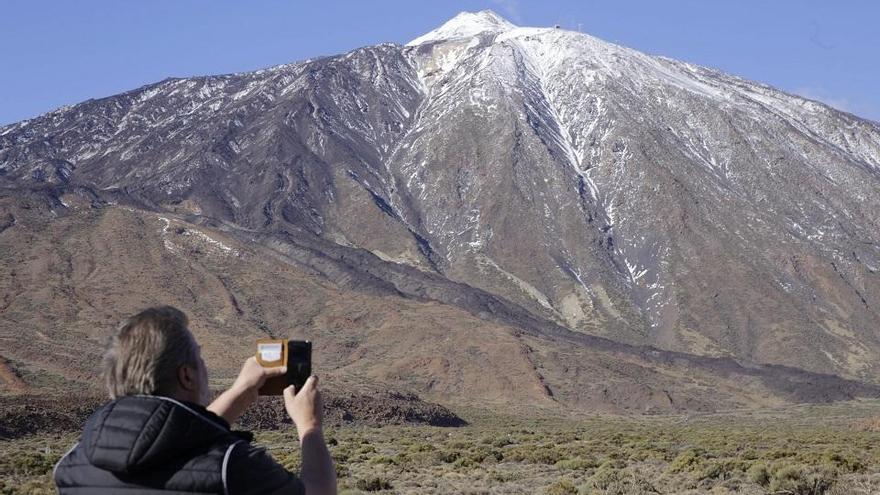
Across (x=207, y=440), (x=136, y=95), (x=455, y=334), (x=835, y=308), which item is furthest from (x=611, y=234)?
(x=207, y=440)

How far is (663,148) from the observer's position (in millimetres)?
154125

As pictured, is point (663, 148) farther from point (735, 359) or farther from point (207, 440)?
point (207, 440)

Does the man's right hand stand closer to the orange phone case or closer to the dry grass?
the orange phone case

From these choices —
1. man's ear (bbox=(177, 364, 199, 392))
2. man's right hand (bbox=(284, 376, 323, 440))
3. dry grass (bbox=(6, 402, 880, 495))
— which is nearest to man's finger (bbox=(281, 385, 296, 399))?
man's right hand (bbox=(284, 376, 323, 440))

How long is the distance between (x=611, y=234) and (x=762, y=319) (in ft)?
88.7

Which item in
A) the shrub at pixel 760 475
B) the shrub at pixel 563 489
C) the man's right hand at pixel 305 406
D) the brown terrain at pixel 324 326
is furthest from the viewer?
the brown terrain at pixel 324 326

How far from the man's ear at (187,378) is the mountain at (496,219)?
6388 centimetres

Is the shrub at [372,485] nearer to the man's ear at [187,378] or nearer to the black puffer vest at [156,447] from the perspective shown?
the man's ear at [187,378]

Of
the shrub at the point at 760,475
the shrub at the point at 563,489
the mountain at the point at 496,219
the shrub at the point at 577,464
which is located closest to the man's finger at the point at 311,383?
the shrub at the point at 563,489

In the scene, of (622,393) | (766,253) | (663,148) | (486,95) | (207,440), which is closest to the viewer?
(207,440)

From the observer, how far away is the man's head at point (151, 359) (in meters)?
3.40

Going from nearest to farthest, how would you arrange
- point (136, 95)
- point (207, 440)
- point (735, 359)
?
point (207, 440)
point (735, 359)
point (136, 95)

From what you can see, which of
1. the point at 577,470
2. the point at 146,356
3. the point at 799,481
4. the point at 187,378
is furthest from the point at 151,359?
the point at 577,470

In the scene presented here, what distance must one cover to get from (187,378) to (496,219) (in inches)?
5465
